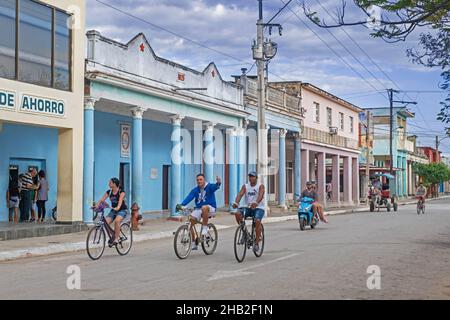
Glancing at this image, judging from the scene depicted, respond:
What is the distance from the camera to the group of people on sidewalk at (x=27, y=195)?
67.1 feet

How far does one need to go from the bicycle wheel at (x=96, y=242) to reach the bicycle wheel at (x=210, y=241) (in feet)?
6.88

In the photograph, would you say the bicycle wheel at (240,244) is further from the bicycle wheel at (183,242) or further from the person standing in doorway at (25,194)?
the person standing in doorway at (25,194)

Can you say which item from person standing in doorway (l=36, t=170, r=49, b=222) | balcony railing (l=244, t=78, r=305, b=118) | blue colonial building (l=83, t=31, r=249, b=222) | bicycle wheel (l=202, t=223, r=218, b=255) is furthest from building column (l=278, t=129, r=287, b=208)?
bicycle wheel (l=202, t=223, r=218, b=255)

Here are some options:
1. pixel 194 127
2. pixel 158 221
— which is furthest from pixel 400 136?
pixel 158 221

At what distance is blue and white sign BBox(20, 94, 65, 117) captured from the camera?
17.9 metres

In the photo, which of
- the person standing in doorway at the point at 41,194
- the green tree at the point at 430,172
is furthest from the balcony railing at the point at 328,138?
the green tree at the point at 430,172

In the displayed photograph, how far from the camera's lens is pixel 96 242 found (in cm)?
1339

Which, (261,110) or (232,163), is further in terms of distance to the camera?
(232,163)

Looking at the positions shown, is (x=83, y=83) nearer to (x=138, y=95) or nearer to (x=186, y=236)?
(x=138, y=95)

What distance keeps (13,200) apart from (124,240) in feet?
24.6

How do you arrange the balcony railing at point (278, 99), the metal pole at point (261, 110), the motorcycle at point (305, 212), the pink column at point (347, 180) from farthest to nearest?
the pink column at point (347, 180), the balcony railing at point (278, 99), the metal pole at point (261, 110), the motorcycle at point (305, 212)

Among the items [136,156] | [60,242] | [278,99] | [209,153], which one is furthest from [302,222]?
[278,99]

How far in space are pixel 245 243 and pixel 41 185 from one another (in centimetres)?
991

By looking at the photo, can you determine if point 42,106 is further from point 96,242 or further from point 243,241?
point 243,241
